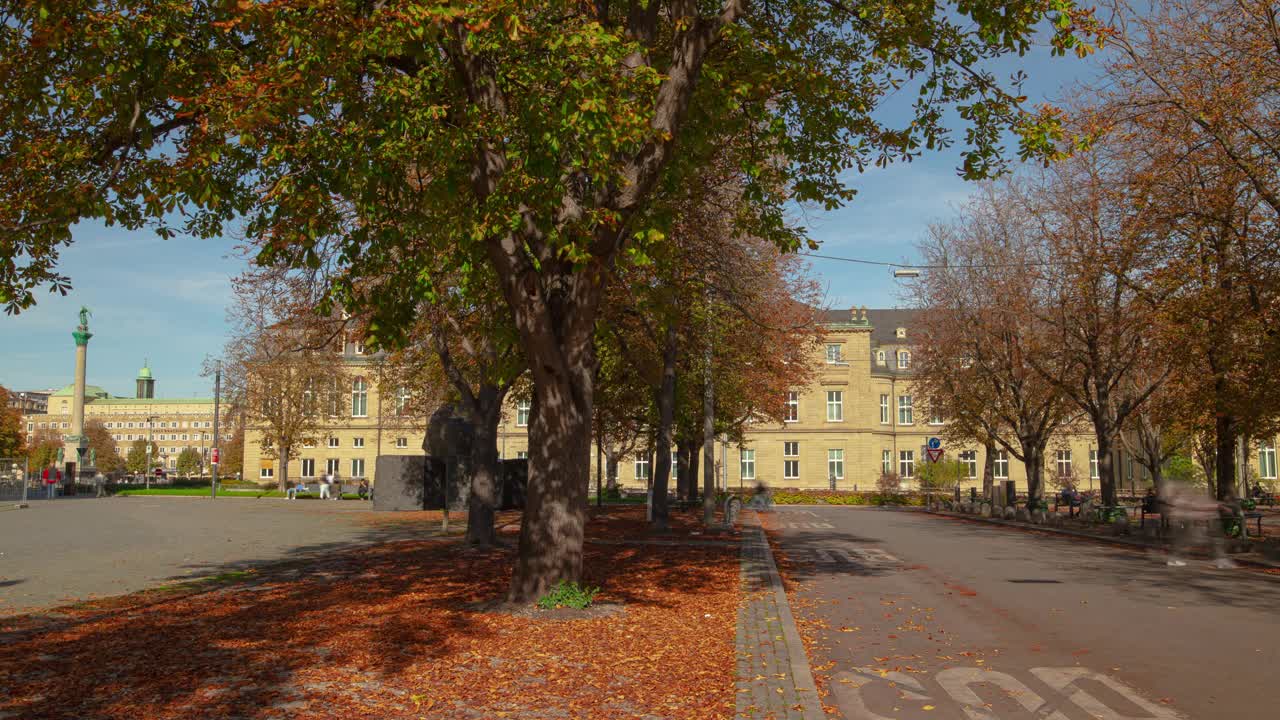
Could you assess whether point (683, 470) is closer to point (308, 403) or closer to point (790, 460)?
point (308, 403)

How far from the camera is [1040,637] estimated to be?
9.73 metres

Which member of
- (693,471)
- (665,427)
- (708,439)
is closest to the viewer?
(665,427)

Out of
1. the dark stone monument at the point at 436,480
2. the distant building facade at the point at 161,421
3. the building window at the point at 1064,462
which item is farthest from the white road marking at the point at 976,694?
the distant building facade at the point at 161,421

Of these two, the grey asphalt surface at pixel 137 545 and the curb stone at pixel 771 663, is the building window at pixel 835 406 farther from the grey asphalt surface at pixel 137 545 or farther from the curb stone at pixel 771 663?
the curb stone at pixel 771 663

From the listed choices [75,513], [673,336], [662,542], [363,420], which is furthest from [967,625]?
[363,420]

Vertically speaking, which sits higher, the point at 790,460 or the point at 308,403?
the point at 308,403

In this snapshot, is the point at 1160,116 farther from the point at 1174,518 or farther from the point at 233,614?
the point at 233,614

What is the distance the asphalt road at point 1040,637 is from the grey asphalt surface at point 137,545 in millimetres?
9341

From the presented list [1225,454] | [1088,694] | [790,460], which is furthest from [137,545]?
[790,460]

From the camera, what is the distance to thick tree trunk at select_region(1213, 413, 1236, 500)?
78.2 feet

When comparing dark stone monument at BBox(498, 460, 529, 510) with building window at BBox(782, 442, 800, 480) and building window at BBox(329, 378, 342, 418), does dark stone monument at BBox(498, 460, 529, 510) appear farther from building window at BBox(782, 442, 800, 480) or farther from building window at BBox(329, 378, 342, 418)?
building window at BBox(782, 442, 800, 480)

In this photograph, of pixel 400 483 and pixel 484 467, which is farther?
pixel 400 483

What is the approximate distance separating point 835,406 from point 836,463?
439cm

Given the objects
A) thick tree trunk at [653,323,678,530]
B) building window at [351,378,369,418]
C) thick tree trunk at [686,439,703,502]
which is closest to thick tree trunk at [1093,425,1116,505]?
thick tree trunk at [653,323,678,530]
